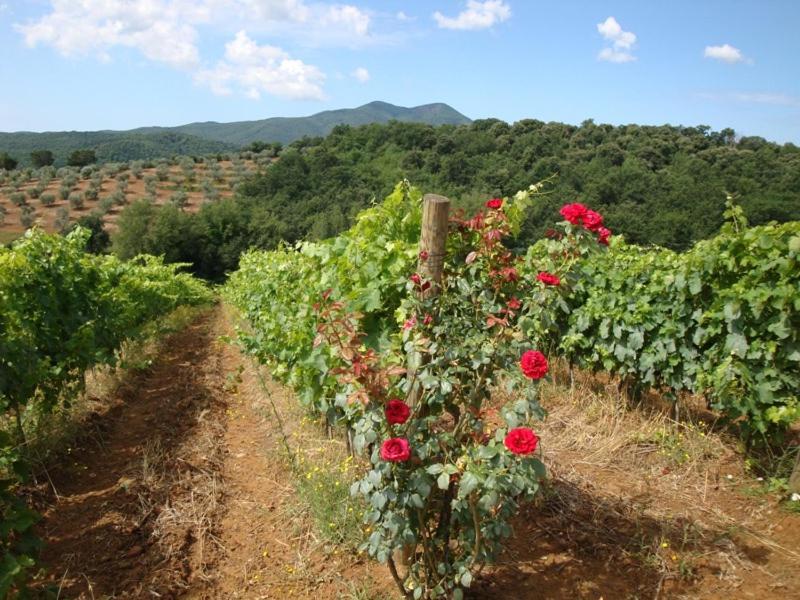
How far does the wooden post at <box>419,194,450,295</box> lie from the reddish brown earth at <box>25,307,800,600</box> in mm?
1619

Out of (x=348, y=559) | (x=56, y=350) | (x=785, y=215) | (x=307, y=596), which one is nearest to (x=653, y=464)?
(x=348, y=559)

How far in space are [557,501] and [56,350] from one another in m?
4.96

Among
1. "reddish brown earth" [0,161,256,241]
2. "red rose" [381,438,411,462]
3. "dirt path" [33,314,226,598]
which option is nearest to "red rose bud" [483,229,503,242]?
"red rose" [381,438,411,462]

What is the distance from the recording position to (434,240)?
226 cm

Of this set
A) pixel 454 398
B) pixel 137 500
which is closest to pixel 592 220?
pixel 454 398

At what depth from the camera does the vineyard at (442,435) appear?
208 centimetres

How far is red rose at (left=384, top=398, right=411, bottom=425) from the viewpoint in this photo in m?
1.88

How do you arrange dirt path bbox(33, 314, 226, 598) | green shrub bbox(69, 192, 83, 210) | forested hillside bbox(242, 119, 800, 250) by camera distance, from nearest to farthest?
dirt path bbox(33, 314, 226, 598) < forested hillside bbox(242, 119, 800, 250) < green shrub bbox(69, 192, 83, 210)

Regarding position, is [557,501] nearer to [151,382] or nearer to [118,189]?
[151,382]

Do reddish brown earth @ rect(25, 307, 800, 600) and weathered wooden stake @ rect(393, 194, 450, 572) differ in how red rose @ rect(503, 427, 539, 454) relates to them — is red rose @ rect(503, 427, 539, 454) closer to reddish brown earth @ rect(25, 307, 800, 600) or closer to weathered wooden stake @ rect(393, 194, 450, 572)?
weathered wooden stake @ rect(393, 194, 450, 572)

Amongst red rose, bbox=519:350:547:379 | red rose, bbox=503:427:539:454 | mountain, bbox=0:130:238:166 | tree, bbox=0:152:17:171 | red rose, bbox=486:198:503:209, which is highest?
mountain, bbox=0:130:238:166

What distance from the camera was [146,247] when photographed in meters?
36.0

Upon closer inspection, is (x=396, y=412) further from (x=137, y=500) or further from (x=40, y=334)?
(x=40, y=334)

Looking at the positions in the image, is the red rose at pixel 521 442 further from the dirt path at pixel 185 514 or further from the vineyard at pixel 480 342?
the dirt path at pixel 185 514
